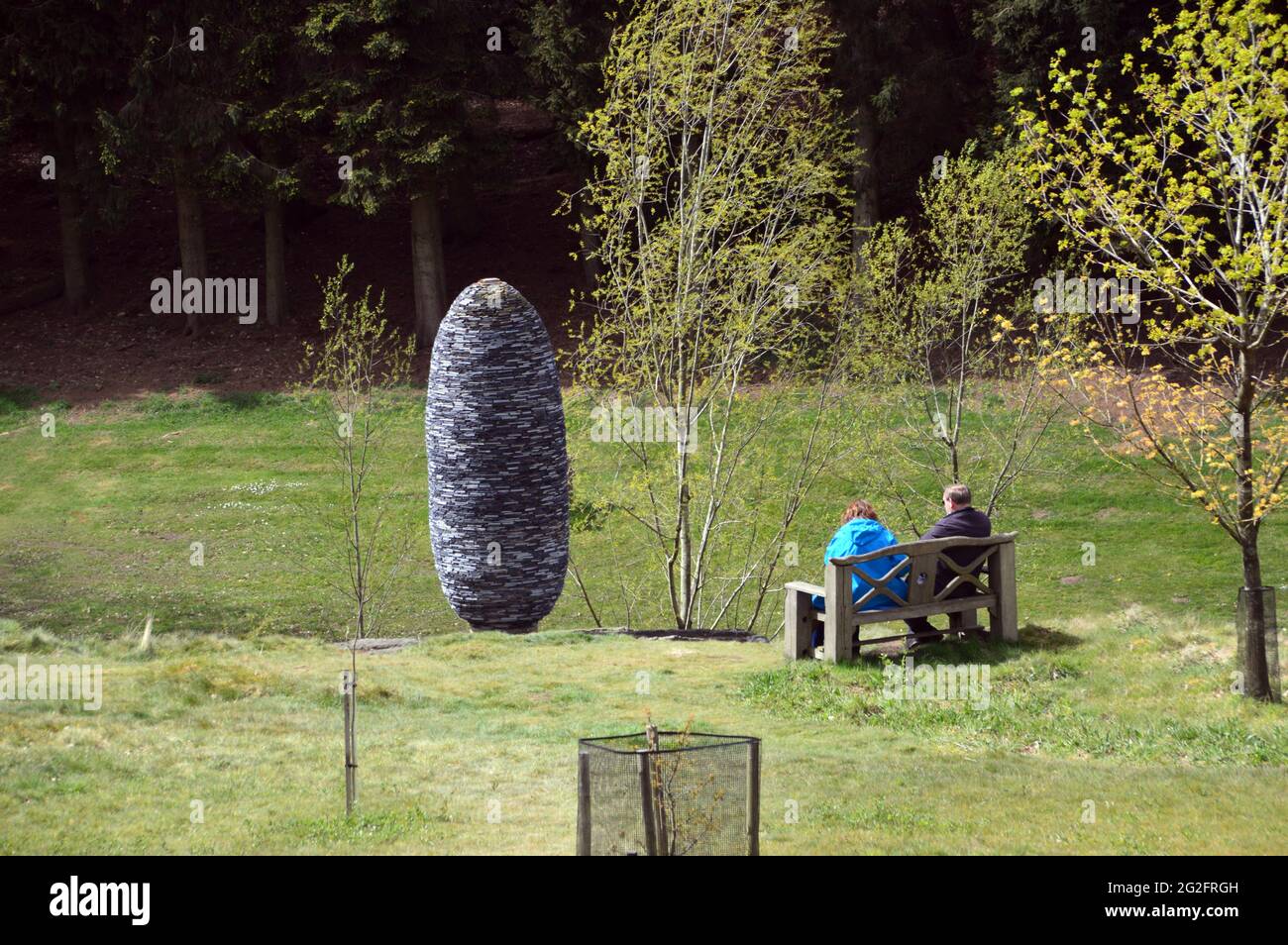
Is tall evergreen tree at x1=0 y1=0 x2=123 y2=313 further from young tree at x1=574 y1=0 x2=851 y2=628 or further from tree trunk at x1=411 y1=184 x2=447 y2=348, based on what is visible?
young tree at x1=574 y1=0 x2=851 y2=628

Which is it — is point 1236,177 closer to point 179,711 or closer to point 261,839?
point 261,839

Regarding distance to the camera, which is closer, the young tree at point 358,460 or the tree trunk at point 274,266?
the young tree at point 358,460

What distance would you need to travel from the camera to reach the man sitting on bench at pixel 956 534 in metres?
11.5

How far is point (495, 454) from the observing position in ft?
49.9

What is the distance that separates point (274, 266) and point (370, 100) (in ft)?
17.0

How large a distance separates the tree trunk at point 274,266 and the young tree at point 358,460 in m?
1.55

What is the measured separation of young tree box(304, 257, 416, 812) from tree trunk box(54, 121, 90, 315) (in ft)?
21.4

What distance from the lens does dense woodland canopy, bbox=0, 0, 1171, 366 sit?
28.4 metres

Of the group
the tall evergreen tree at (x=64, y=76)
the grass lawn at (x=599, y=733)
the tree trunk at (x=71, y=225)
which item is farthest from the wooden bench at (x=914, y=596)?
the tree trunk at (x=71, y=225)

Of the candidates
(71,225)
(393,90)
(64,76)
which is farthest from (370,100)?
(71,225)

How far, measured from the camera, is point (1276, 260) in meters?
9.96

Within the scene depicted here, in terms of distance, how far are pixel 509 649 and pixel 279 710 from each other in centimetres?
322

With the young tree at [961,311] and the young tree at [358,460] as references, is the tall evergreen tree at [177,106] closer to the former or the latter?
the young tree at [358,460]

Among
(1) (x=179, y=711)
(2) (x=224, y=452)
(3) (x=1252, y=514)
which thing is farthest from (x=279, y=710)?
(2) (x=224, y=452)
